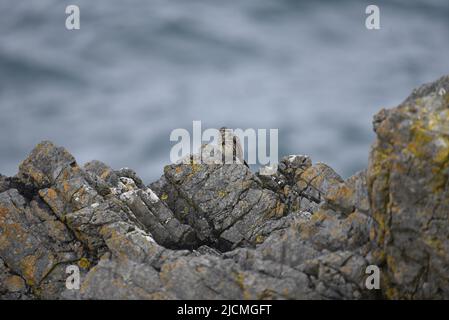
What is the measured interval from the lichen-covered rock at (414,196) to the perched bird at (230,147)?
23858 mm

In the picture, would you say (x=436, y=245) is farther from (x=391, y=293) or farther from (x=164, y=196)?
(x=164, y=196)

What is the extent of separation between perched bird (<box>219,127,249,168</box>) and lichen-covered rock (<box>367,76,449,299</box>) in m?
23.9

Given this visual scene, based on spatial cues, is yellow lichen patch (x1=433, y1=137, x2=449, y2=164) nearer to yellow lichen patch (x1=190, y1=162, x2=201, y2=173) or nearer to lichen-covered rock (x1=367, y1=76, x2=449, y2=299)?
lichen-covered rock (x1=367, y1=76, x2=449, y2=299)

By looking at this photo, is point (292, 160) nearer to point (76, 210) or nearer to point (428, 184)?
point (76, 210)

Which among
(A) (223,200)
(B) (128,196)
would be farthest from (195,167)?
(B) (128,196)

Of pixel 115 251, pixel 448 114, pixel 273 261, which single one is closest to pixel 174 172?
pixel 115 251

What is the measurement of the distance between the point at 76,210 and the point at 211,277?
1517cm

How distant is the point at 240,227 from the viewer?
156ft

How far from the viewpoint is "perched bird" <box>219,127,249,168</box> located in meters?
53.4

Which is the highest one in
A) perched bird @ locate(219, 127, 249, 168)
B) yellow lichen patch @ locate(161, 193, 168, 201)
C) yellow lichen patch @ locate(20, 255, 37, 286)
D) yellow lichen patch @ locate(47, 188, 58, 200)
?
perched bird @ locate(219, 127, 249, 168)

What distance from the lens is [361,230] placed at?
110 feet

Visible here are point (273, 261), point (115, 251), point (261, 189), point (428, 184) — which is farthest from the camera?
point (261, 189)

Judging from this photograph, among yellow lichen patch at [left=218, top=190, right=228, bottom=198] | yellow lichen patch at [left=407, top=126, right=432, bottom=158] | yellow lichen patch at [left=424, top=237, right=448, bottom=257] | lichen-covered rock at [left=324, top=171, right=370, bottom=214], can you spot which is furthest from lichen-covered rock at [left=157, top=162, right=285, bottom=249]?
yellow lichen patch at [left=407, top=126, right=432, bottom=158]

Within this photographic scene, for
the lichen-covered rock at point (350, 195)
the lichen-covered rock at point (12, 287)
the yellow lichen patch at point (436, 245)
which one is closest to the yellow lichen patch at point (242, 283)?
the lichen-covered rock at point (350, 195)
